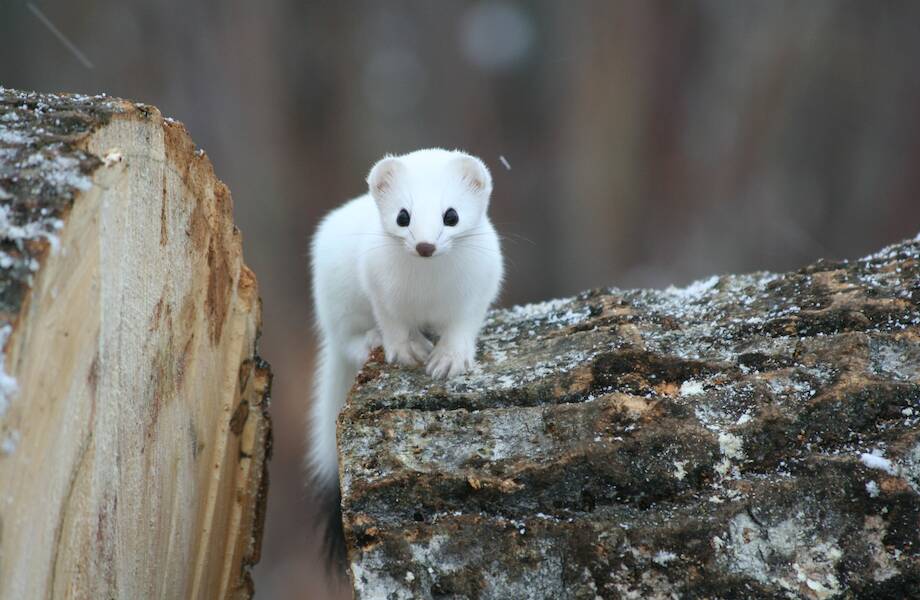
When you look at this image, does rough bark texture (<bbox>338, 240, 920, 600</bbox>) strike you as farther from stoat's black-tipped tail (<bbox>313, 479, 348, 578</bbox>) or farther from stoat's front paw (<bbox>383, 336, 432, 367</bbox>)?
stoat's black-tipped tail (<bbox>313, 479, 348, 578</bbox>)

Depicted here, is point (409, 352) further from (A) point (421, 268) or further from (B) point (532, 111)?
(B) point (532, 111)

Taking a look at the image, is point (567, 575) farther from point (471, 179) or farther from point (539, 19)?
point (539, 19)

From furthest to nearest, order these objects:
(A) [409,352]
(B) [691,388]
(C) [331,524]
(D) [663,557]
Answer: (C) [331,524], (A) [409,352], (B) [691,388], (D) [663,557]

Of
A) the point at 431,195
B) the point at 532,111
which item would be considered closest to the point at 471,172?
Result: the point at 431,195

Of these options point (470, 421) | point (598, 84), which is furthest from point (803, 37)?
point (470, 421)

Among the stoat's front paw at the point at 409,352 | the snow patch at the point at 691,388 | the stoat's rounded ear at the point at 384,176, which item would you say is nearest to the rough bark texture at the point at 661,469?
the snow patch at the point at 691,388

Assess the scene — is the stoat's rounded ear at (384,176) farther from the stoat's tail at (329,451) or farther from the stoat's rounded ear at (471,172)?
the stoat's tail at (329,451)
